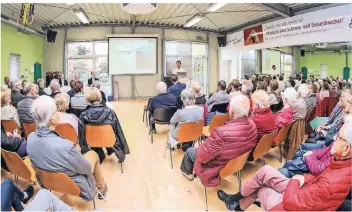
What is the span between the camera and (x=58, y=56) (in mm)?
12703

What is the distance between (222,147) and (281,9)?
7019 millimetres

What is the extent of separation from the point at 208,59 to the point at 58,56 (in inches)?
268

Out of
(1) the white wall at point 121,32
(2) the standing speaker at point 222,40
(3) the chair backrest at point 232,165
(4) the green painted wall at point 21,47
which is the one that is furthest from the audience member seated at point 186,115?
(2) the standing speaker at point 222,40

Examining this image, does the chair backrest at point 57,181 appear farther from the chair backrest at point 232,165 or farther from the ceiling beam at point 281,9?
the ceiling beam at point 281,9

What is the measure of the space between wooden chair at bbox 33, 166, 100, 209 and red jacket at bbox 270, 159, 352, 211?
5.20ft

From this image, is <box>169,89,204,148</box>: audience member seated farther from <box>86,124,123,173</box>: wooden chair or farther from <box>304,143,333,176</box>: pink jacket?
<box>304,143,333,176</box>: pink jacket

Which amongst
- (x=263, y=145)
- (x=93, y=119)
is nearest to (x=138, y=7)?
(x=93, y=119)

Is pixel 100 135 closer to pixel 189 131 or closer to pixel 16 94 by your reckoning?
pixel 189 131

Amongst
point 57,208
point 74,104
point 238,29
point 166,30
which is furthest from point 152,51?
point 57,208

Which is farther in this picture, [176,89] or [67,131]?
[176,89]

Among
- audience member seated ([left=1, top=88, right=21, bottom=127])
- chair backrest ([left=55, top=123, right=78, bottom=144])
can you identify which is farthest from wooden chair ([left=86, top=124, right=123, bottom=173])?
audience member seated ([left=1, top=88, right=21, bottom=127])

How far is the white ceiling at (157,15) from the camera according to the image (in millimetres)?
8969

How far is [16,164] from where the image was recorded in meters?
2.56

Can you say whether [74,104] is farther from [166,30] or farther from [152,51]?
[166,30]
